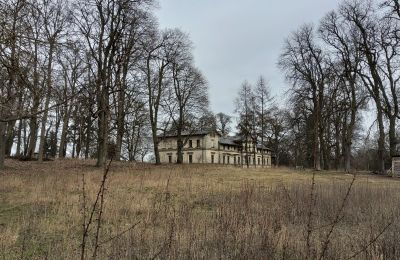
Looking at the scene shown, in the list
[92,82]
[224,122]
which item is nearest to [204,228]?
[92,82]

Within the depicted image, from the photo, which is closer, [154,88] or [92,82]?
[92,82]

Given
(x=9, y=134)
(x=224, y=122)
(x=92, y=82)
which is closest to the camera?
(x=92, y=82)

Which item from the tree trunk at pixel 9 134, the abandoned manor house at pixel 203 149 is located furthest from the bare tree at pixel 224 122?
the tree trunk at pixel 9 134

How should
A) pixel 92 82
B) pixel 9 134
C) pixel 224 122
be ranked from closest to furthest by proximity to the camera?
pixel 92 82 → pixel 9 134 → pixel 224 122

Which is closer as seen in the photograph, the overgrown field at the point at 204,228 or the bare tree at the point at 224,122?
the overgrown field at the point at 204,228

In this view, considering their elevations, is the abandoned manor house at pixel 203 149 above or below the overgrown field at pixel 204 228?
above

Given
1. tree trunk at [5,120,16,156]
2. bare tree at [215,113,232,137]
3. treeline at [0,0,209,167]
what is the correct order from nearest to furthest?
treeline at [0,0,209,167] < tree trunk at [5,120,16,156] < bare tree at [215,113,232,137]

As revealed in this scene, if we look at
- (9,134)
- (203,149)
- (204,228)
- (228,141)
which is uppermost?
(228,141)

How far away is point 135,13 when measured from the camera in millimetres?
28219

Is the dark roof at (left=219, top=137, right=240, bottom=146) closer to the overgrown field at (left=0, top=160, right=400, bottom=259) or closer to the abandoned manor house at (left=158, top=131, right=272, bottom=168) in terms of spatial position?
the abandoned manor house at (left=158, top=131, right=272, bottom=168)

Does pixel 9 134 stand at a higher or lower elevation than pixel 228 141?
lower

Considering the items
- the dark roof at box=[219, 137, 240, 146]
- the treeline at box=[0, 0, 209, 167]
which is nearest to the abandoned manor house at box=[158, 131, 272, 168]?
the dark roof at box=[219, 137, 240, 146]

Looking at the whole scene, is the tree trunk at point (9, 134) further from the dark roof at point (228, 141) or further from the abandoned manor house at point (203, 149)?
the dark roof at point (228, 141)

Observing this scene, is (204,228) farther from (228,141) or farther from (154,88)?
(228,141)
